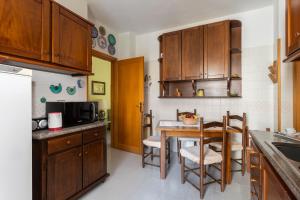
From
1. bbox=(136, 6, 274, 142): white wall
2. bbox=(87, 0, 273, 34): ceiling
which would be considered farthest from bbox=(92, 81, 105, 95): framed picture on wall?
bbox=(136, 6, 274, 142): white wall

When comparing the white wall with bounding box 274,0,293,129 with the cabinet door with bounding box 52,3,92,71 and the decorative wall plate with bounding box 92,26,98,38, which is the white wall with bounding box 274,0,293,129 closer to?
the cabinet door with bounding box 52,3,92,71

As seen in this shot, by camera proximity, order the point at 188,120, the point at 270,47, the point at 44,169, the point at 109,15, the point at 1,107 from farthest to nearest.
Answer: the point at 109,15, the point at 270,47, the point at 188,120, the point at 44,169, the point at 1,107

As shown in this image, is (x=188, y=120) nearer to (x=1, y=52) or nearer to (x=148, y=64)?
(x=148, y=64)

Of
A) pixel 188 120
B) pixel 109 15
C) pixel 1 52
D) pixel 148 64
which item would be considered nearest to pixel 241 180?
pixel 188 120

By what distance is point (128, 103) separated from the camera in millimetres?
3617

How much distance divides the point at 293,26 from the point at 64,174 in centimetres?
242

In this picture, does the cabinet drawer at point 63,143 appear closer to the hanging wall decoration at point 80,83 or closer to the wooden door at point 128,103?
the hanging wall decoration at point 80,83

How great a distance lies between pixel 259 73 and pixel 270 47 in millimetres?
456

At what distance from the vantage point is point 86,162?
6.43 feet

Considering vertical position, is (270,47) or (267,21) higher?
(267,21)

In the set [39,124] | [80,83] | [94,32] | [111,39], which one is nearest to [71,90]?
[80,83]

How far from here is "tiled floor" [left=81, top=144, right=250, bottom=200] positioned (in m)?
1.95

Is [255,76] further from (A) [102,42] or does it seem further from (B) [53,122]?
(B) [53,122]

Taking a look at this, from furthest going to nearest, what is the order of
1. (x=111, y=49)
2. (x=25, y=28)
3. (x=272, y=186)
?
1. (x=111, y=49)
2. (x=25, y=28)
3. (x=272, y=186)
